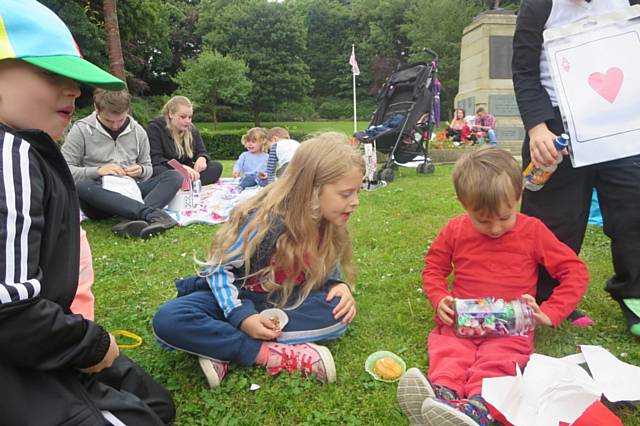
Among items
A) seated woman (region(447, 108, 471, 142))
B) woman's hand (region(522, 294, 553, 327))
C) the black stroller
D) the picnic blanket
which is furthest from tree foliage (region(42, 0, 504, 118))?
woman's hand (region(522, 294, 553, 327))

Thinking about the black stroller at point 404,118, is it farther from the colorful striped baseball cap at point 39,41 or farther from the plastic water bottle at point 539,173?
the colorful striped baseball cap at point 39,41

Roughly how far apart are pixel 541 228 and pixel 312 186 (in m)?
1.13

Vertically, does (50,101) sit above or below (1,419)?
above

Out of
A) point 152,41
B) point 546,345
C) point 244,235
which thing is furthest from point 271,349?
point 152,41

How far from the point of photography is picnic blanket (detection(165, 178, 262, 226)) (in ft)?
17.5

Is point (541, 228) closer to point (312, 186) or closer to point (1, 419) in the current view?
point (312, 186)

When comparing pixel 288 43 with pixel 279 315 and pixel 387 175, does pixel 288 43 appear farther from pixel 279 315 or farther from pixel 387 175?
pixel 279 315

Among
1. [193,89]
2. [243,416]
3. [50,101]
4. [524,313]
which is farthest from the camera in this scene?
[193,89]

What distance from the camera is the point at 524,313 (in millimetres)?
2121

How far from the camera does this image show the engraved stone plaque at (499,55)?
1413 cm

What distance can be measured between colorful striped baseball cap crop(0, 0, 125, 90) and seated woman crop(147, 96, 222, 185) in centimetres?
461

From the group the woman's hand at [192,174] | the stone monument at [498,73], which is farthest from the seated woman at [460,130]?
the woman's hand at [192,174]

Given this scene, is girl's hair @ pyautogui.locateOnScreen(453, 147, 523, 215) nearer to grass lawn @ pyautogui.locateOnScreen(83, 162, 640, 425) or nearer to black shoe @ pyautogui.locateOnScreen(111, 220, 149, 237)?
grass lawn @ pyautogui.locateOnScreen(83, 162, 640, 425)

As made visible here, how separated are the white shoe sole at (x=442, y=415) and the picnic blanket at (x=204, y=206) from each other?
3.55 metres
